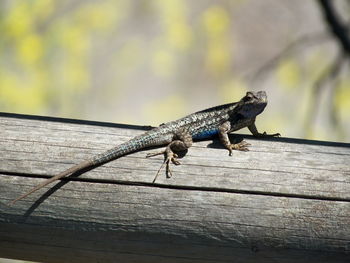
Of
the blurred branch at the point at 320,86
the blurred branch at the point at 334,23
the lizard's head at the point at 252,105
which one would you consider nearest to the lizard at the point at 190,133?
A: the lizard's head at the point at 252,105

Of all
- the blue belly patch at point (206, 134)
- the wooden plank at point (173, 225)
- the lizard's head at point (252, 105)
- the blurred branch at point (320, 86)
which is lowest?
the wooden plank at point (173, 225)

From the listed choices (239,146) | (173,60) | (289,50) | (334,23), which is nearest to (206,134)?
(239,146)

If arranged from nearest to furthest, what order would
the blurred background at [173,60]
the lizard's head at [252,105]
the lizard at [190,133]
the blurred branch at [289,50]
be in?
the lizard at [190,133]
the lizard's head at [252,105]
the blurred background at [173,60]
the blurred branch at [289,50]

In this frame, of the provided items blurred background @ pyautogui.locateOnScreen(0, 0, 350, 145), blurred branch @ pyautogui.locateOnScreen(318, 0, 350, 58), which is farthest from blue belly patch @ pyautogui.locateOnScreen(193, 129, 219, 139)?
blurred branch @ pyautogui.locateOnScreen(318, 0, 350, 58)

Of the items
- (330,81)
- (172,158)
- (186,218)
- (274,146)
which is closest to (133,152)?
(172,158)

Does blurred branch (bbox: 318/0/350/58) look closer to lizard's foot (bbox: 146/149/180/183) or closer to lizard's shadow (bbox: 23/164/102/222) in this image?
lizard's foot (bbox: 146/149/180/183)

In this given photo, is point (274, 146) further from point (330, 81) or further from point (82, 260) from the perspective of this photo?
point (330, 81)

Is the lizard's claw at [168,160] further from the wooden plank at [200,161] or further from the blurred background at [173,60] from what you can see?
the blurred background at [173,60]
